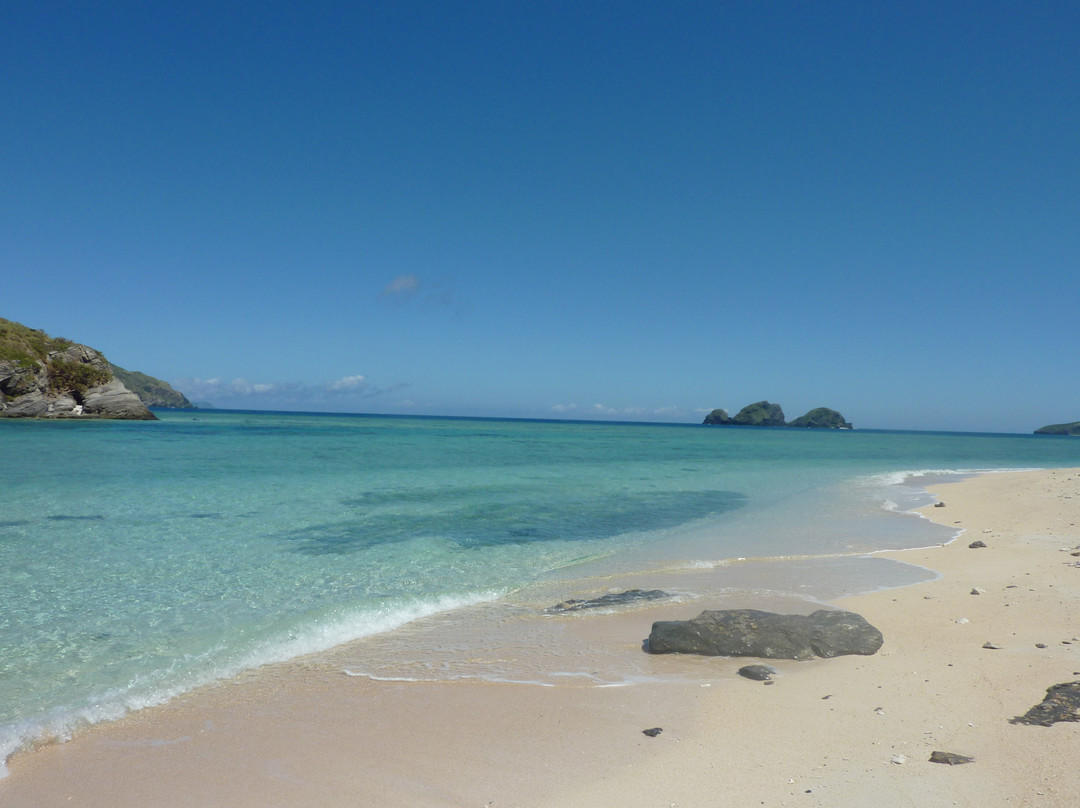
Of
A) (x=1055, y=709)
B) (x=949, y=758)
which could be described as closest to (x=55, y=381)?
(x=949, y=758)

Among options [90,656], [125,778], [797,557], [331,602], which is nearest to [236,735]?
[125,778]

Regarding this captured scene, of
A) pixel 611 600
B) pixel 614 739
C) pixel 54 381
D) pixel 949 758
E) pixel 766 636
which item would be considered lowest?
pixel 611 600

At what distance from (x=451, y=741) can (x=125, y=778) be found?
2325 millimetres

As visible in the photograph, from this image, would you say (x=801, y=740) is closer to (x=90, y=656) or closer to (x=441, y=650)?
(x=441, y=650)

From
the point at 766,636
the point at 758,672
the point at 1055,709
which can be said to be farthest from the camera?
the point at 766,636

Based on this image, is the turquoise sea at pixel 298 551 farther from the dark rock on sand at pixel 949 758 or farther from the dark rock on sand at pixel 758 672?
the dark rock on sand at pixel 949 758

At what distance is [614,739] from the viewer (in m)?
4.71

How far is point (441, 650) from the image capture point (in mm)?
7098

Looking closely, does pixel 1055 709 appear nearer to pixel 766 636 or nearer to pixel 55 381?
pixel 766 636

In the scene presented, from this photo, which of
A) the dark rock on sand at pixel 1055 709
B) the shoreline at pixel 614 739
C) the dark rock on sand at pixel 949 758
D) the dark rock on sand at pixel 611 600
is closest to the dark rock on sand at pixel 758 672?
the shoreline at pixel 614 739

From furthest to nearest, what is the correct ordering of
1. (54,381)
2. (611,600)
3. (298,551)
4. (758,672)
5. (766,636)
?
(54,381) < (298,551) < (611,600) < (766,636) < (758,672)

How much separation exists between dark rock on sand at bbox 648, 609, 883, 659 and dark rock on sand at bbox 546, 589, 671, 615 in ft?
6.25

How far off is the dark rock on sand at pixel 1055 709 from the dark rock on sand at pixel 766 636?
68.9 inches

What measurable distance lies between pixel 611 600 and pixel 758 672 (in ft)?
10.8
